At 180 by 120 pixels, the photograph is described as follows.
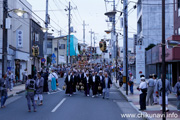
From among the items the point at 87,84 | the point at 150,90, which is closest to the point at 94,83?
the point at 87,84

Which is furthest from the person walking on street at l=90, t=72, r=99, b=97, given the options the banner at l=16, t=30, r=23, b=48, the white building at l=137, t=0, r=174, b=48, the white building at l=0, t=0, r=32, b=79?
the white building at l=137, t=0, r=174, b=48

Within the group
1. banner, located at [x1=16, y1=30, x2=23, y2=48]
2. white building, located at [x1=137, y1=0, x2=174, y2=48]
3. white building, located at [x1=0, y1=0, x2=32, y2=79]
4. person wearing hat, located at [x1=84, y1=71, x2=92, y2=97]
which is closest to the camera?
person wearing hat, located at [x1=84, y1=71, x2=92, y2=97]

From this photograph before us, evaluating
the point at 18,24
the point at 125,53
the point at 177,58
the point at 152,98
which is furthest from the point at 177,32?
the point at 18,24

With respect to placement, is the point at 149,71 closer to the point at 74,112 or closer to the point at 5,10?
the point at 5,10

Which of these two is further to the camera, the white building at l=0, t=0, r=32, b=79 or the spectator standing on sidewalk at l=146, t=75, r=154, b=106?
the white building at l=0, t=0, r=32, b=79

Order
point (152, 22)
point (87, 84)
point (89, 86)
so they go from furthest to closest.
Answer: point (152, 22) → point (89, 86) → point (87, 84)

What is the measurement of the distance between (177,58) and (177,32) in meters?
8.42

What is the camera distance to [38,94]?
15781 millimetres

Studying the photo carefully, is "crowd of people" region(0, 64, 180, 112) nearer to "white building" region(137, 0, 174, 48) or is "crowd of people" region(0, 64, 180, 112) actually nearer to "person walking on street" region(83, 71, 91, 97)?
"person walking on street" region(83, 71, 91, 97)

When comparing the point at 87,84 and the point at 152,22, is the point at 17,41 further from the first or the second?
the point at 152,22

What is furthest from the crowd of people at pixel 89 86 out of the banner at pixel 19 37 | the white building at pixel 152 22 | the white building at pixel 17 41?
the white building at pixel 152 22

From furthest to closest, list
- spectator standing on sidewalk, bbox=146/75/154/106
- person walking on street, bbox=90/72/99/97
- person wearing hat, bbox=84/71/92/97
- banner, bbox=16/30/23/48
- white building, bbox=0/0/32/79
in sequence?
banner, bbox=16/30/23/48 < white building, bbox=0/0/32/79 < person wearing hat, bbox=84/71/92/97 < person walking on street, bbox=90/72/99/97 < spectator standing on sidewalk, bbox=146/75/154/106

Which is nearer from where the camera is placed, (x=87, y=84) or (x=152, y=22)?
(x=87, y=84)

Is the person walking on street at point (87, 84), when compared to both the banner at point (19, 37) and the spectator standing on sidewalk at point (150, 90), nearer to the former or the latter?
the spectator standing on sidewalk at point (150, 90)
